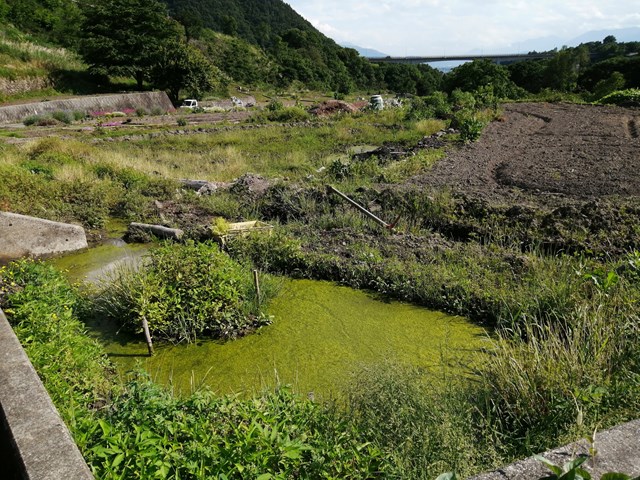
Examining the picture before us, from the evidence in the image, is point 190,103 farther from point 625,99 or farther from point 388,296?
point 388,296

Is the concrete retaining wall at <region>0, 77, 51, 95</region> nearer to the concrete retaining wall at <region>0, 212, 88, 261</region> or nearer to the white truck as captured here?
the white truck

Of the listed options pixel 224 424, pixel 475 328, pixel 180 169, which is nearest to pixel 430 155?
pixel 180 169

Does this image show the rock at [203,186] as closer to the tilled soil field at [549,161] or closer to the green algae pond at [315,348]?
the tilled soil field at [549,161]

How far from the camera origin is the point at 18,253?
8.02m

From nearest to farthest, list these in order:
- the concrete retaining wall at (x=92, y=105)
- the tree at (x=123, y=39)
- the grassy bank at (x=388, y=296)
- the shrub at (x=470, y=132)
A: the grassy bank at (x=388, y=296)
the shrub at (x=470, y=132)
the concrete retaining wall at (x=92, y=105)
the tree at (x=123, y=39)

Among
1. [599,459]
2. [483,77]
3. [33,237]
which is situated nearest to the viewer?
[599,459]

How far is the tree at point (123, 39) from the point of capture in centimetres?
3707

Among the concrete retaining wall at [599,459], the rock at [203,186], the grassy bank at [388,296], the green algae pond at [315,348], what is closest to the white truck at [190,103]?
the grassy bank at [388,296]

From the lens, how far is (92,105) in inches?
1222

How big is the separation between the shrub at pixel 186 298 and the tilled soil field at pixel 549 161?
19.0ft

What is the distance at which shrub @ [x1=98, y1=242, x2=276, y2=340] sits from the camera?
18.2ft

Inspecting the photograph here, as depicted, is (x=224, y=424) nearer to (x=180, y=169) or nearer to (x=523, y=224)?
(x=523, y=224)

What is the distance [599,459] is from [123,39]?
42942mm

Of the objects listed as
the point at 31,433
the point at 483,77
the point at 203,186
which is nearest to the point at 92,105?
the point at 203,186
